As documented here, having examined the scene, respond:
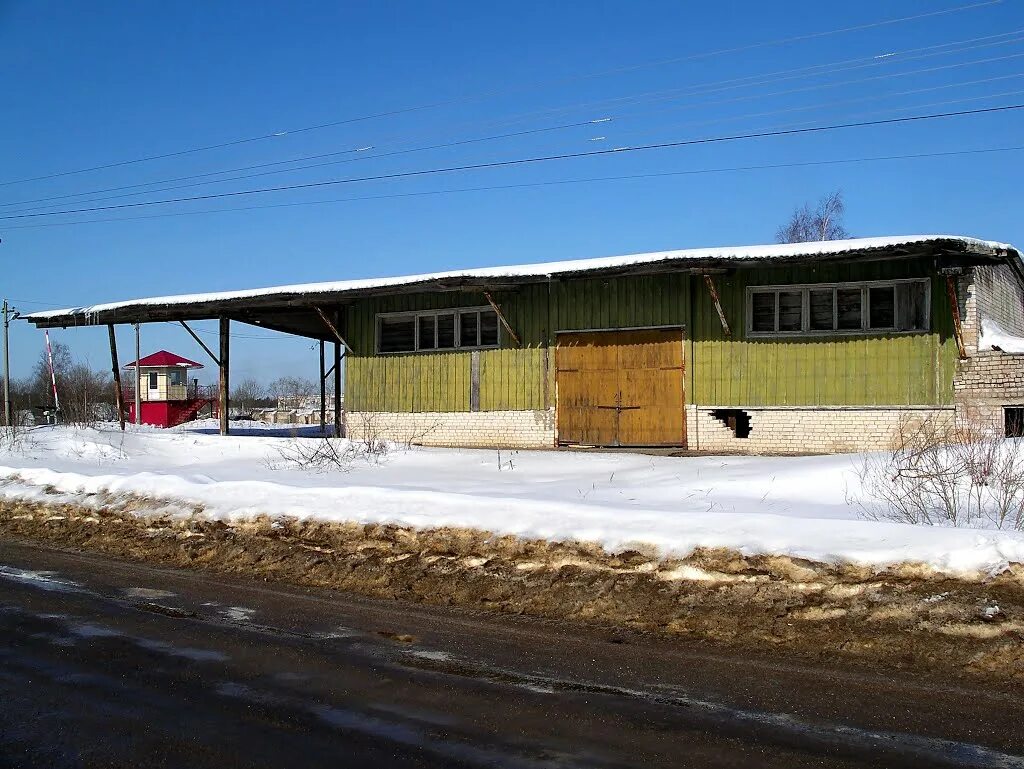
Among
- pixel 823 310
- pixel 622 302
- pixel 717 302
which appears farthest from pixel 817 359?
pixel 622 302

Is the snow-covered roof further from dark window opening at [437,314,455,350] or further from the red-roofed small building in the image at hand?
the red-roofed small building

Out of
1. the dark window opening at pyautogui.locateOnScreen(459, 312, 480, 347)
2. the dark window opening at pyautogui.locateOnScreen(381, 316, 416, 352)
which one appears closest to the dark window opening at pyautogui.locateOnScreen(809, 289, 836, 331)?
the dark window opening at pyautogui.locateOnScreen(459, 312, 480, 347)

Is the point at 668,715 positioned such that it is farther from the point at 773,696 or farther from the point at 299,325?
the point at 299,325

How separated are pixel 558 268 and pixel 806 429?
567cm

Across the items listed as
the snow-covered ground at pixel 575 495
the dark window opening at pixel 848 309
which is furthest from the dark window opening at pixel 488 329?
the dark window opening at pixel 848 309

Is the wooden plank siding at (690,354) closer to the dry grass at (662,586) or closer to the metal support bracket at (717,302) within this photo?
the metal support bracket at (717,302)

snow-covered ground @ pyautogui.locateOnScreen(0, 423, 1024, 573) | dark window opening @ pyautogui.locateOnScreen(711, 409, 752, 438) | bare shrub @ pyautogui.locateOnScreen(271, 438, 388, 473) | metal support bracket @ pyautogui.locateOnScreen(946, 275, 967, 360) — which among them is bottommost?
snow-covered ground @ pyautogui.locateOnScreen(0, 423, 1024, 573)

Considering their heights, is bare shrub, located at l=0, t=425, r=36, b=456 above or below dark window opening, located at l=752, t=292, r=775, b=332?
below

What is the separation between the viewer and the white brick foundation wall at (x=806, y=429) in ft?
50.9

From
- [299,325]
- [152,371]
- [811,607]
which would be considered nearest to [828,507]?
[811,607]

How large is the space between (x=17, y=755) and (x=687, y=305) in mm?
14634

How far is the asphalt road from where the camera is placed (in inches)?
158

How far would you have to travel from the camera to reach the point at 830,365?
1598 cm

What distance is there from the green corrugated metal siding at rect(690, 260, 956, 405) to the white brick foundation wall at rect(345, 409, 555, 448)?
342 cm
